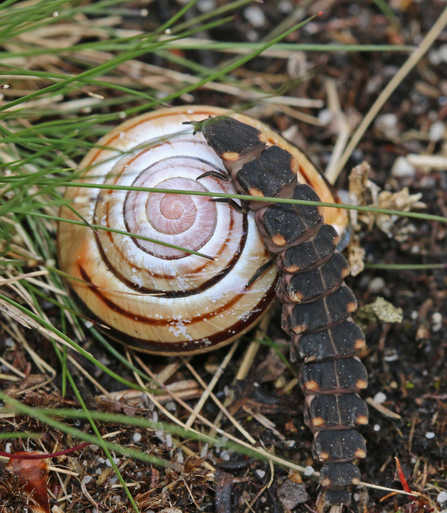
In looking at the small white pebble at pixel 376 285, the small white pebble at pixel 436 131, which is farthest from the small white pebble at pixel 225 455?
the small white pebble at pixel 436 131

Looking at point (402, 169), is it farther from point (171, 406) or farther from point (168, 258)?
point (171, 406)

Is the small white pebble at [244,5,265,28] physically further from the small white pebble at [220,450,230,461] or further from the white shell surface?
the small white pebble at [220,450,230,461]

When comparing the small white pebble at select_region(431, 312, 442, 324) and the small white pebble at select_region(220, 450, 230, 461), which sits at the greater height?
the small white pebble at select_region(431, 312, 442, 324)

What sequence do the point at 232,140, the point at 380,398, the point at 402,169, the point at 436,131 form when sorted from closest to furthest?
the point at 232,140 < the point at 380,398 < the point at 402,169 < the point at 436,131

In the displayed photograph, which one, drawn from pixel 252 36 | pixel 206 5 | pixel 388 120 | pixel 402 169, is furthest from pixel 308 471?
pixel 206 5

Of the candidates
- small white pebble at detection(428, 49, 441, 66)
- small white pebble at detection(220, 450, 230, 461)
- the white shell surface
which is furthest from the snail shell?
small white pebble at detection(428, 49, 441, 66)

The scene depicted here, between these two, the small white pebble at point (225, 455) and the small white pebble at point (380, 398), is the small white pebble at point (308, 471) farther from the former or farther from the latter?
the small white pebble at point (380, 398)
